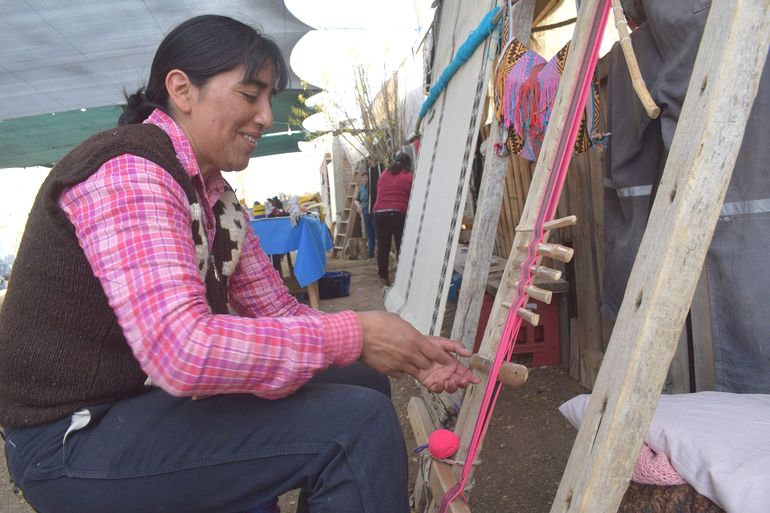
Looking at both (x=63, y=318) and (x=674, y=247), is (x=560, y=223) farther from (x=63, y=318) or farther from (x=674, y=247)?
(x=63, y=318)

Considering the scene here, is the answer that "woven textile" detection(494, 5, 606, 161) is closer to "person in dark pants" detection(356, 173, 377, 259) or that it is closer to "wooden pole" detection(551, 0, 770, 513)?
"wooden pole" detection(551, 0, 770, 513)

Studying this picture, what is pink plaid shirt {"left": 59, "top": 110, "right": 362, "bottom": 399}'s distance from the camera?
35.8 inches

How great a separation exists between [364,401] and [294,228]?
4.97m

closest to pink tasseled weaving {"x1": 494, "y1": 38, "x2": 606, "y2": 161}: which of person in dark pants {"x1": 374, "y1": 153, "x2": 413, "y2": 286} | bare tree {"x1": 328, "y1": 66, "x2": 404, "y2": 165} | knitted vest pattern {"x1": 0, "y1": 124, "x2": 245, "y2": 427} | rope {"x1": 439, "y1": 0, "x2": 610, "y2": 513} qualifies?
rope {"x1": 439, "y1": 0, "x2": 610, "y2": 513}

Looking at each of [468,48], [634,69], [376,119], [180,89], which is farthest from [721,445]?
[376,119]

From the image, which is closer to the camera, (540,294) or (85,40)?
(540,294)

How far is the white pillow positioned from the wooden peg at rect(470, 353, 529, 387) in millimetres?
269

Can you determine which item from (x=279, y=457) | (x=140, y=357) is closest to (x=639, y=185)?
(x=279, y=457)

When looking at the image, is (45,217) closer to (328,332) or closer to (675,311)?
(328,332)

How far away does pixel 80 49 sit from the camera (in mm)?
6395

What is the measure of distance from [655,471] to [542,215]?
56cm

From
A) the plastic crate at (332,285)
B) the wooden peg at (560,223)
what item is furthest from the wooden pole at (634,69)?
the plastic crate at (332,285)

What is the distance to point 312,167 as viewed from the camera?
23.4m

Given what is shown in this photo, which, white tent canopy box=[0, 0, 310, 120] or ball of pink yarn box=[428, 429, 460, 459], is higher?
white tent canopy box=[0, 0, 310, 120]
